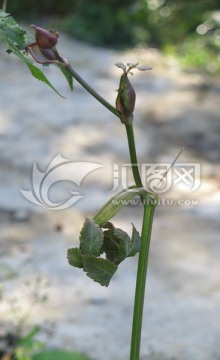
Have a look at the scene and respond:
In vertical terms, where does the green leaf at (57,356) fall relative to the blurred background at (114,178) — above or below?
below

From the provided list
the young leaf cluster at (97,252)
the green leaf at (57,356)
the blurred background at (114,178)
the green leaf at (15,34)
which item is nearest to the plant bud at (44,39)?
the green leaf at (15,34)

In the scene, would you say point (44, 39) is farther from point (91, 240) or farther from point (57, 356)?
point (57, 356)

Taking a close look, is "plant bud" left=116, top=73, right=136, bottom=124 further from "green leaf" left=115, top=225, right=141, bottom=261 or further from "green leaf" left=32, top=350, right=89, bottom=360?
"green leaf" left=32, top=350, right=89, bottom=360

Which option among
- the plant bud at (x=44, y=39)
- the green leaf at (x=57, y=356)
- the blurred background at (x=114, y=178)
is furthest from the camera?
the blurred background at (x=114, y=178)

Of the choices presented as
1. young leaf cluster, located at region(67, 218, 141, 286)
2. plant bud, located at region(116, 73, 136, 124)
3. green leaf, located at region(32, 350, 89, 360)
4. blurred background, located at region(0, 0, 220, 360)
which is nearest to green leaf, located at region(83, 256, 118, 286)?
young leaf cluster, located at region(67, 218, 141, 286)

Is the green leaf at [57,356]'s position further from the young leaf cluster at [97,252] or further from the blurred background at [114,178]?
the young leaf cluster at [97,252]
